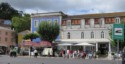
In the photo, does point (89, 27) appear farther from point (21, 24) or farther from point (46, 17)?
point (21, 24)

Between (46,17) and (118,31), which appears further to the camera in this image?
(46,17)

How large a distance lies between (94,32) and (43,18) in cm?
1386

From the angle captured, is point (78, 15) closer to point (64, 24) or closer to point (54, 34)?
point (64, 24)

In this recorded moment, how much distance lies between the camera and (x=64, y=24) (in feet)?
258

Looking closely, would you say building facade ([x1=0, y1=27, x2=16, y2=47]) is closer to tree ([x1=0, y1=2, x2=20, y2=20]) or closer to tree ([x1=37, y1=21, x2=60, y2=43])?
tree ([x1=0, y1=2, x2=20, y2=20])

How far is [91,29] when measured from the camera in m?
74.6

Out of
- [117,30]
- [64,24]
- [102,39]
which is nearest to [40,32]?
[64,24]

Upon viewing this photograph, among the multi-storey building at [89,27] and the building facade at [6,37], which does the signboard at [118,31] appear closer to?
the multi-storey building at [89,27]

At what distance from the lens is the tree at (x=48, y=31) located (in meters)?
71.1

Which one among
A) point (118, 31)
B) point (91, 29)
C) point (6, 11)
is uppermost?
point (6, 11)

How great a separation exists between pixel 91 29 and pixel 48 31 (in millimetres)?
9935

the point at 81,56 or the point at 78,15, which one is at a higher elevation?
the point at 78,15

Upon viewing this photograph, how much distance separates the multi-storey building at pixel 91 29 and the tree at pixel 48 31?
6.02 metres

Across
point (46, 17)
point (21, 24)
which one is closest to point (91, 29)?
point (46, 17)
